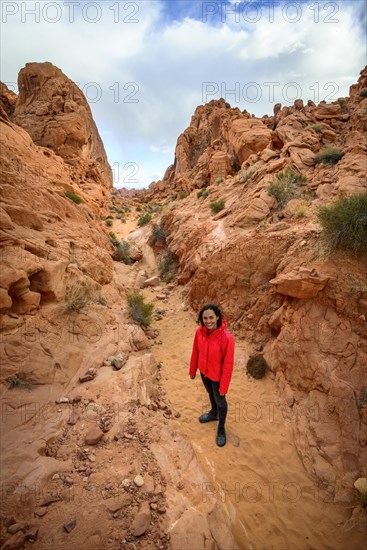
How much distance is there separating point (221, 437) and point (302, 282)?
3.10 metres

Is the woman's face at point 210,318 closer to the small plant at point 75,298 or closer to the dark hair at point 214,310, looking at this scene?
the dark hair at point 214,310

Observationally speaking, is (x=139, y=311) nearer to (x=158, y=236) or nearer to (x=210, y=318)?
(x=210, y=318)

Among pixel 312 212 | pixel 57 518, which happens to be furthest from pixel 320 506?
pixel 312 212

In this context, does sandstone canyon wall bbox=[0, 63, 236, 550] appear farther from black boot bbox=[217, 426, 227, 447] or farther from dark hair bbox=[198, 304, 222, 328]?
dark hair bbox=[198, 304, 222, 328]

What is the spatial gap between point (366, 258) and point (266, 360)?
2846 mm

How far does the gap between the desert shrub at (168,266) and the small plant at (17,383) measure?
7.04m

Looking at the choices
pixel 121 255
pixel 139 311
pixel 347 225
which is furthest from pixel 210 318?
pixel 121 255

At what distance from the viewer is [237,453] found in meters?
3.88

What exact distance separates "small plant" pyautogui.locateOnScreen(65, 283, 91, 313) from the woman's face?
3053 millimetres

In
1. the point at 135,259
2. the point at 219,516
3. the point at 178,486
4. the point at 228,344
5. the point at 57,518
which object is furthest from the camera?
the point at 135,259

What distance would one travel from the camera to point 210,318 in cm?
365

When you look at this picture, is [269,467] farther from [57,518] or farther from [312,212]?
[312,212]

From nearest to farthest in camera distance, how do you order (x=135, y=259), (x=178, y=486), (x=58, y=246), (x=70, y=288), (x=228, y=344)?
(x=178, y=486)
(x=228, y=344)
(x=70, y=288)
(x=58, y=246)
(x=135, y=259)

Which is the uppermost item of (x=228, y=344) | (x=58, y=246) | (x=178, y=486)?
(x=58, y=246)
